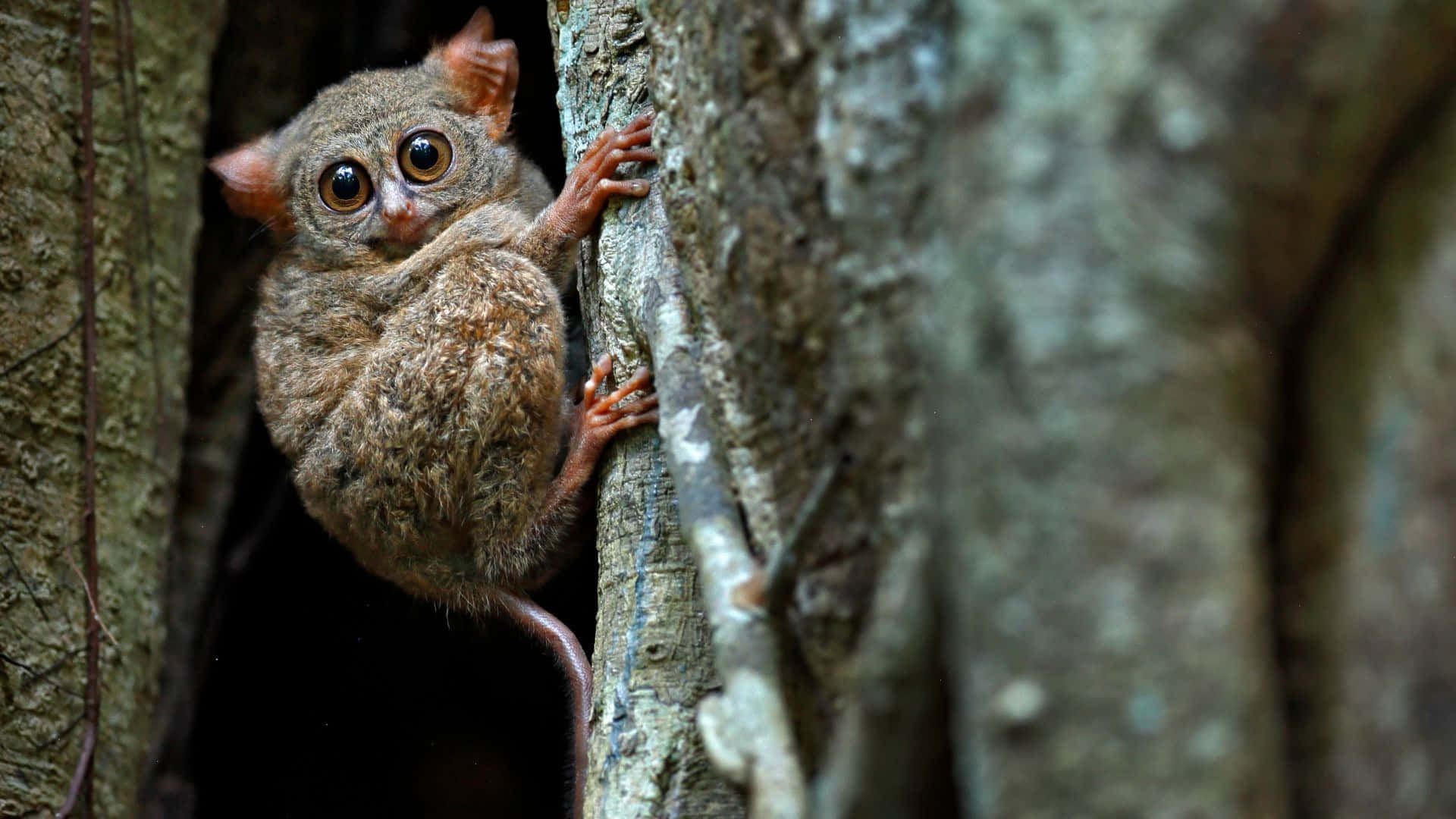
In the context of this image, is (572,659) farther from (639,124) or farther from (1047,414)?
(1047,414)

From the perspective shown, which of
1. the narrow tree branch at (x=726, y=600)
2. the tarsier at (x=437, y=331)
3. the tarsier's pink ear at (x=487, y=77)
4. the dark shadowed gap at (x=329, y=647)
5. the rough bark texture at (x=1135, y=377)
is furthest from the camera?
the dark shadowed gap at (x=329, y=647)

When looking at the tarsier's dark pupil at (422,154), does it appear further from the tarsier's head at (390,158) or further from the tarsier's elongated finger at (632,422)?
the tarsier's elongated finger at (632,422)

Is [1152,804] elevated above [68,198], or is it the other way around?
[68,198]

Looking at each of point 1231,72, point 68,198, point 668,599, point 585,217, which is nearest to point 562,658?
point 668,599

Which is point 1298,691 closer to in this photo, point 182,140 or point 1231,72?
point 1231,72

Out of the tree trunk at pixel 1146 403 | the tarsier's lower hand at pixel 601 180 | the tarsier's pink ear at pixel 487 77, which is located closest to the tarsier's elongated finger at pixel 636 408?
the tarsier's lower hand at pixel 601 180

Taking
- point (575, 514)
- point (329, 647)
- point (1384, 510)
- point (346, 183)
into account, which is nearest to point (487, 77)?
point (346, 183)

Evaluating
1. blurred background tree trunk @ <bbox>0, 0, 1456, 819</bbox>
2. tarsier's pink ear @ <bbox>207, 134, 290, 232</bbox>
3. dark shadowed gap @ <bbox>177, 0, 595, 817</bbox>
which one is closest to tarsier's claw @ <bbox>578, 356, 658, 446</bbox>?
blurred background tree trunk @ <bbox>0, 0, 1456, 819</bbox>
